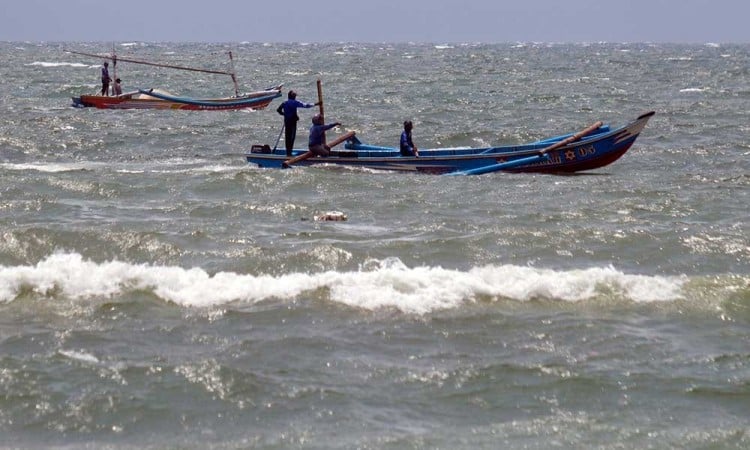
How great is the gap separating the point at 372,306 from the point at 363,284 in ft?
2.38

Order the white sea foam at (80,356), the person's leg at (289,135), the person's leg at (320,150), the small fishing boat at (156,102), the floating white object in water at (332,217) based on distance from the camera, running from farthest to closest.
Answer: the small fishing boat at (156,102) → the person's leg at (289,135) → the person's leg at (320,150) → the floating white object in water at (332,217) → the white sea foam at (80,356)

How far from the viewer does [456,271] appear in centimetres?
1234

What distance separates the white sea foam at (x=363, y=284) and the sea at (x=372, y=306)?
0.11ft

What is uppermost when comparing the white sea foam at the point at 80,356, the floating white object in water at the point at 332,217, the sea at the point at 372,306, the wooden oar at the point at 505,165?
the wooden oar at the point at 505,165

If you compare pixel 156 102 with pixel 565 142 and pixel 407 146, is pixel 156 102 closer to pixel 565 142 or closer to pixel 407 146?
pixel 407 146

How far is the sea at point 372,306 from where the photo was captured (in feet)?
26.7

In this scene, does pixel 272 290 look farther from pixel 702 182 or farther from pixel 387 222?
pixel 702 182

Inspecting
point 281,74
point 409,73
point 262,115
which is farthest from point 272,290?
point 281,74

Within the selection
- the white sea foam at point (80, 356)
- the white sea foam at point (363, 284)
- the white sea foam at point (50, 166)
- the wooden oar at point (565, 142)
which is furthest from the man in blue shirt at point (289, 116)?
the white sea foam at point (80, 356)

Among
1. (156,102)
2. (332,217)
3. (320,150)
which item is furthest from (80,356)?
(156,102)

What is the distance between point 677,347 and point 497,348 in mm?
1608

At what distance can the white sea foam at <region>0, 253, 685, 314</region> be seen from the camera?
37.2ft

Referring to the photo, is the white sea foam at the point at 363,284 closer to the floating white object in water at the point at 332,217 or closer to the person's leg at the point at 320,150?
the floating white object in water at the point at 332,217

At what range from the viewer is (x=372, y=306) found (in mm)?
11016
